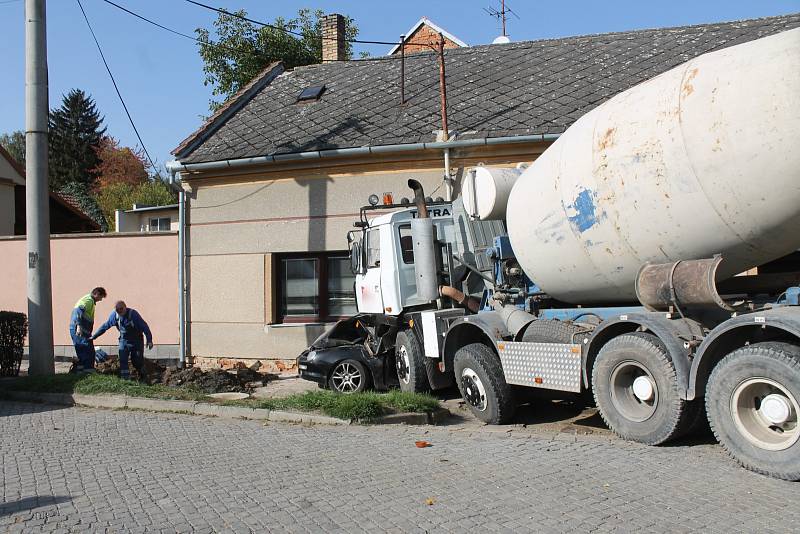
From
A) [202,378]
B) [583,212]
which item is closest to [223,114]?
[202,378]

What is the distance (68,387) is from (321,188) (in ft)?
18.7

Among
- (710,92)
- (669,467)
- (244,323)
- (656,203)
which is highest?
(710,92)

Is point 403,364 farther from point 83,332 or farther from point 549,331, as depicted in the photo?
point 83,332

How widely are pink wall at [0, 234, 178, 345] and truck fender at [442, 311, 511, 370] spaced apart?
25.9ft

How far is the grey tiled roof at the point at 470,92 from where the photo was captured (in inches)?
538

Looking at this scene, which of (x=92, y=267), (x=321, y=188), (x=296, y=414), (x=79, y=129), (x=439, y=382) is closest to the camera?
(x=296, y=414)

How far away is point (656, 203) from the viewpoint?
20.7 ft

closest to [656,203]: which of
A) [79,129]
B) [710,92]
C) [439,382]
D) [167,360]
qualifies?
[710,92]

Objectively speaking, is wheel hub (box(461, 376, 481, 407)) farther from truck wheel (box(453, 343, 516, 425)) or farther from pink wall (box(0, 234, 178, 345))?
pink wall (box(0, 234, 178, 345))

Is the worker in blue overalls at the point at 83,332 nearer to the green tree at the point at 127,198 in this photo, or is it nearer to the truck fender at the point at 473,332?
the truck fender at the point at 473,332

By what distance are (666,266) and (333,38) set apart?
53.6ft

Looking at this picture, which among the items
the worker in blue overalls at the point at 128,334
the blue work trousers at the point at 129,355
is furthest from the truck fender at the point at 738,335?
the blue work trousers at the point at 129,355

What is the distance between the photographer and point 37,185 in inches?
439

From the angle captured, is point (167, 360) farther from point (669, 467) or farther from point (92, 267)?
point (669, 467)
